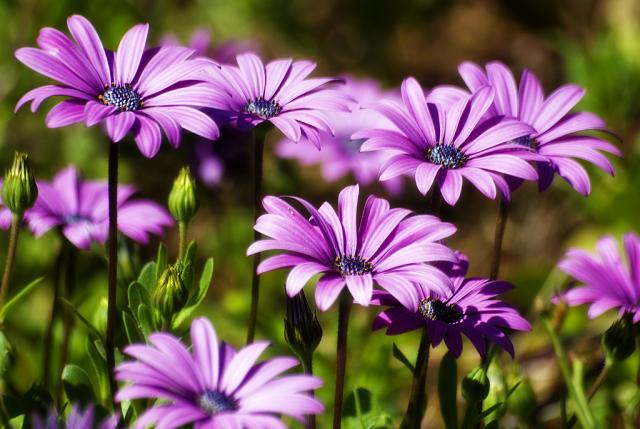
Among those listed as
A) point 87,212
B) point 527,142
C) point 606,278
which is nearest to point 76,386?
point 87,212

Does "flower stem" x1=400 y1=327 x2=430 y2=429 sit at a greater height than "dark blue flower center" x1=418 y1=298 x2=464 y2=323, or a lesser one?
lesser

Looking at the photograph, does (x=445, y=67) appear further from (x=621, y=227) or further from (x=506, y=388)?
(x=506, y=388)

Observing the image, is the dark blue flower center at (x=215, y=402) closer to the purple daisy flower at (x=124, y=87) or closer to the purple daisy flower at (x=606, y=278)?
the purple daisy flower at (x=124, y=87)

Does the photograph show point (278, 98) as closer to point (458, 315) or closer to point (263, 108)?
point (263, 108)

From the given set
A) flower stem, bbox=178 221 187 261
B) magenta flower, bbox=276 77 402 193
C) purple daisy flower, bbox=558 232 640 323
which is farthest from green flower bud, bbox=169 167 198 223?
magenta flower, bbox=276 77 402 193

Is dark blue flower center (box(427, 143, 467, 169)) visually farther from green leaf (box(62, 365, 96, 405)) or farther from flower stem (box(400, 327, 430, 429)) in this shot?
green leaf (box(62, 365, 96, 405))
